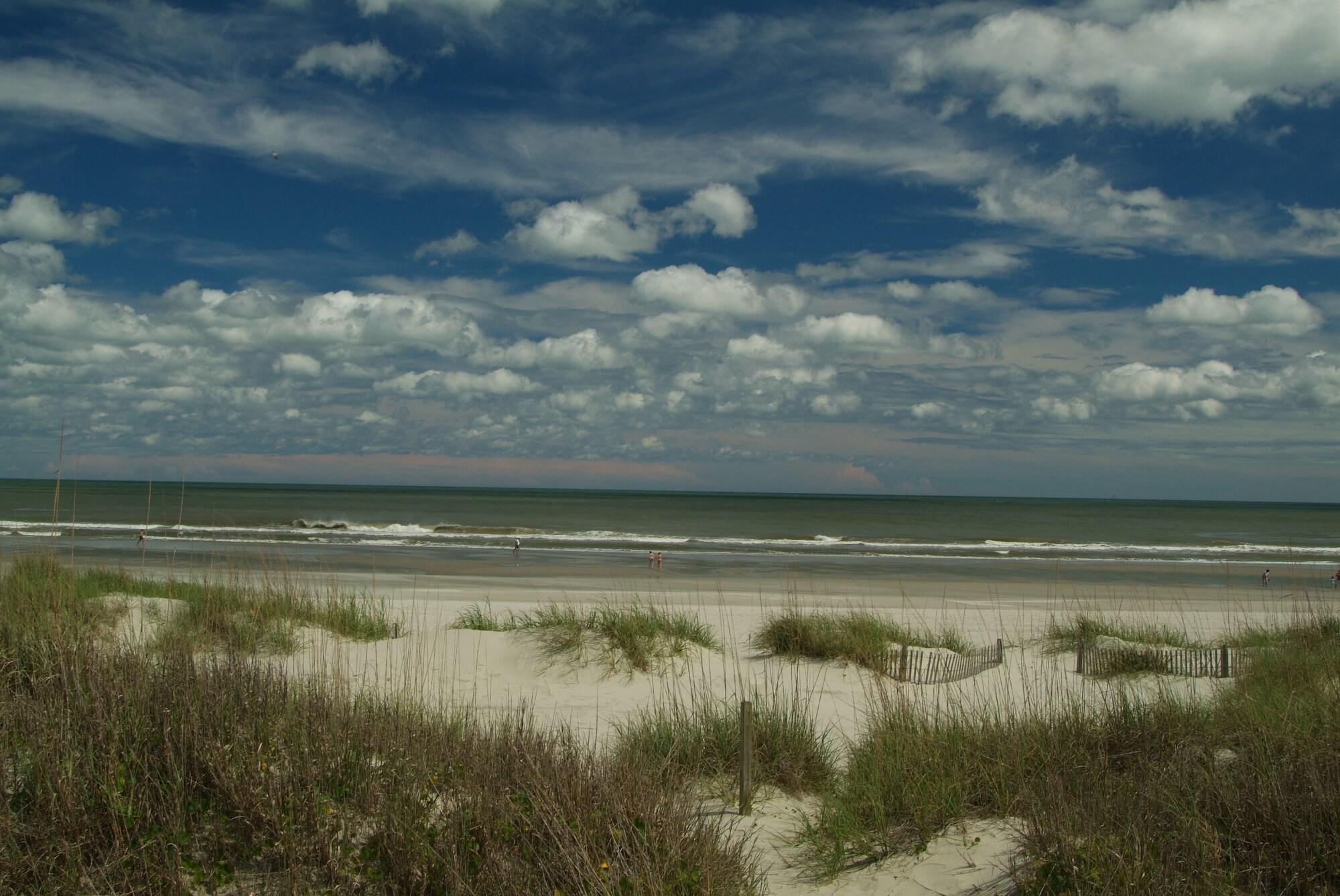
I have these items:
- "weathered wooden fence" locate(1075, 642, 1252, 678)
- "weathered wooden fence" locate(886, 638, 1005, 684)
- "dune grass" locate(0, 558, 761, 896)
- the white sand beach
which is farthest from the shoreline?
"dune grass" locate(0, 558, 761, 896)

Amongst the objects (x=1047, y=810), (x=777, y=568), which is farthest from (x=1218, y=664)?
(x=777, y=568)

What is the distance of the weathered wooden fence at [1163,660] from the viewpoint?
35.7 ft

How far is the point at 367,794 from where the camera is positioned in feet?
16.9

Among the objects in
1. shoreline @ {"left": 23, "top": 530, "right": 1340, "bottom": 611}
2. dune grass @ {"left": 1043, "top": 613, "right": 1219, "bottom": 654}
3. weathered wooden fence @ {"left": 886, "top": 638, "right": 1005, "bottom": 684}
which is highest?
dune grass @ {"left": 1043, "top": 613, "right": 1219, "bottom": 654}

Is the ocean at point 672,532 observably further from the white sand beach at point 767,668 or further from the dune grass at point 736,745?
the dune grass at point 736,745

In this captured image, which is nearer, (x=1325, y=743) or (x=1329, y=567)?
(x=1325, y=743)

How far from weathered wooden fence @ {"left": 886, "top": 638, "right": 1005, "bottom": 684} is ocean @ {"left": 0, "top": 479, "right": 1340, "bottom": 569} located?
13.4m

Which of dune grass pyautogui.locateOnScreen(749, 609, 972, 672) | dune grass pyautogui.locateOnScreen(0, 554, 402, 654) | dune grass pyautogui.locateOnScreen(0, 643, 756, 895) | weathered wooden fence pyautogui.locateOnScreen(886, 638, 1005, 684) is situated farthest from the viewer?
dune grass pyautogui.locateOnScreen(749, 609, 972, 672)

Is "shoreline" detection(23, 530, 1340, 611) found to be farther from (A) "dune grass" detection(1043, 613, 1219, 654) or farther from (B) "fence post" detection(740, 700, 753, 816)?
(B) "fence post" detection(740, 700, 753, 816)

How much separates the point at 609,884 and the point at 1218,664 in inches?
374

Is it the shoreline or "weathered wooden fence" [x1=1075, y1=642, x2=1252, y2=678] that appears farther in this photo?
the shoreline

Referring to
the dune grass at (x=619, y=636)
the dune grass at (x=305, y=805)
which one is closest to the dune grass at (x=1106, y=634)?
the dune grass at (x=619, y=636)

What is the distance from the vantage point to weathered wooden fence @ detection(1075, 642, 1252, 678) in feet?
35.7

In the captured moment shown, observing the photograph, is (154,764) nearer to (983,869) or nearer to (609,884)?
(609,884)
